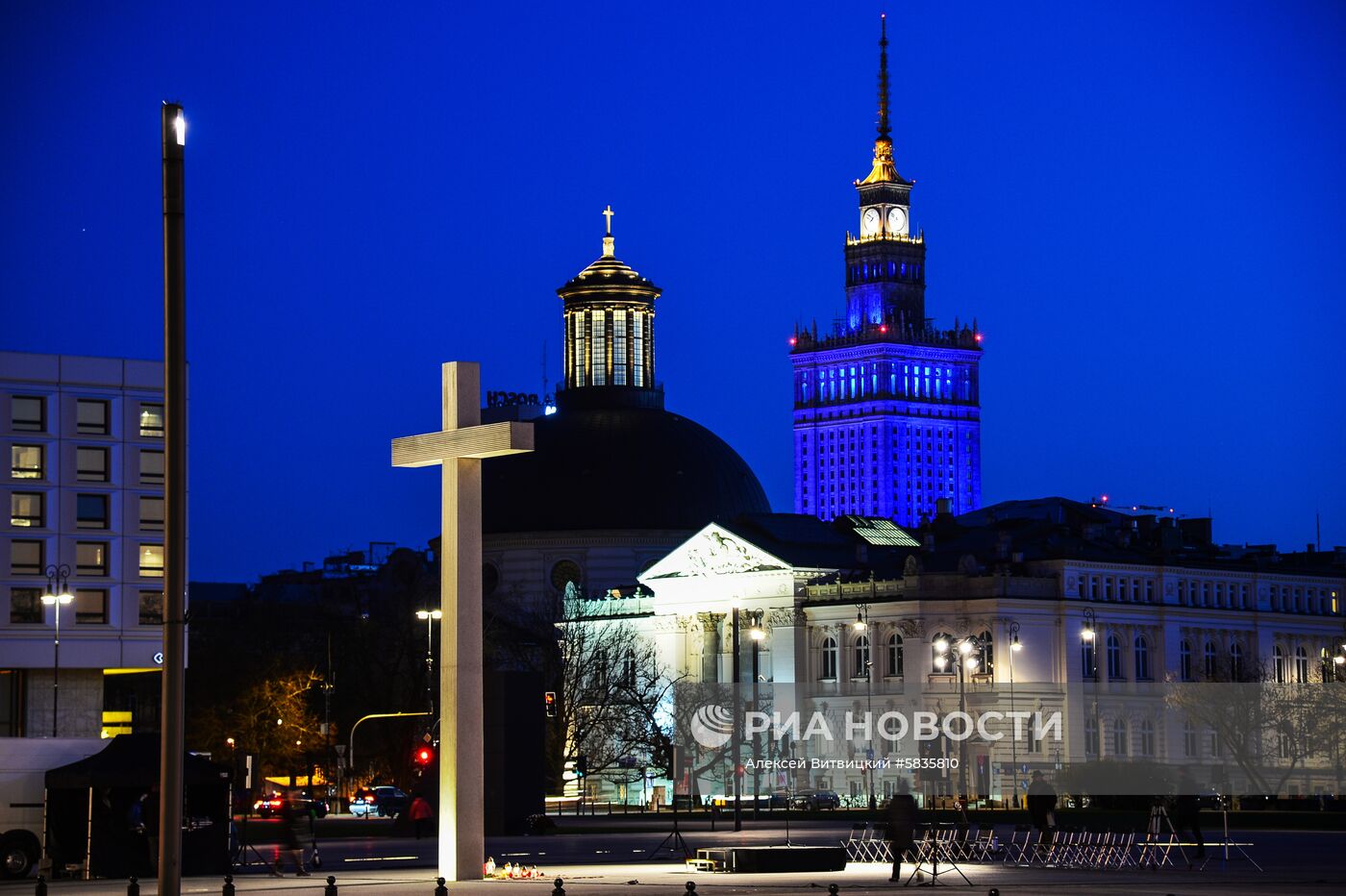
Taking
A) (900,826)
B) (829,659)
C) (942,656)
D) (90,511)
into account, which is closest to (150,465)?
(90,511)

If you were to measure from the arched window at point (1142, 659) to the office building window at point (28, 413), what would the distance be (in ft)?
262

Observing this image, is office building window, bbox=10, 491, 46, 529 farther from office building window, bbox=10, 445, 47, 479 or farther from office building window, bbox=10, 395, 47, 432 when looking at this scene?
office building window, bbox=10, 395, 47, 432

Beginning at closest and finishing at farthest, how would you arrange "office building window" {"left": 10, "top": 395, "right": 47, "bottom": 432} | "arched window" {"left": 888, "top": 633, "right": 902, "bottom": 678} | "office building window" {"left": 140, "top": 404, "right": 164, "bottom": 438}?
"office building window" {"left": 10, "top": 395, "right": 47, "bottom": 432}, "office building window" {"left": 140, "top": 404, "right": 164, "bottom": 438}, "arched window" {"left": 888, "top": 633, "right": 902, "bottom": 678}

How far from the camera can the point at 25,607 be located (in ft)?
300

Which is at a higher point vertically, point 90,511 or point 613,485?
point 613,485

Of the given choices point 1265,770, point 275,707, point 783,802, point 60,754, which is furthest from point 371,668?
point 60,754

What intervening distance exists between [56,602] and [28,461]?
600cm

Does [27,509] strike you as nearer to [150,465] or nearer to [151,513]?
[150,465]

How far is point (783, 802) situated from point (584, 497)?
2969 inches

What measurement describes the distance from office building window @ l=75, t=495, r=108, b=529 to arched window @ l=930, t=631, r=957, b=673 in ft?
207

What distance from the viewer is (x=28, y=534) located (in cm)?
9200

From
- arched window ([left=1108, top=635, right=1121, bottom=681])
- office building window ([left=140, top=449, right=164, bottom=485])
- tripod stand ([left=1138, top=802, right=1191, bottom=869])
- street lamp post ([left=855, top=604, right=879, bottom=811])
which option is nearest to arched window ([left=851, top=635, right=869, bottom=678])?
street lamp post ([left=855, top=604, right=879, bottom=811])

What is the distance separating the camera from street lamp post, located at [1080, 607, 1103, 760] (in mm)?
141875

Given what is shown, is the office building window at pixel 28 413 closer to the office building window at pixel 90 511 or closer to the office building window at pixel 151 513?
the office building window at pixel 90 511
